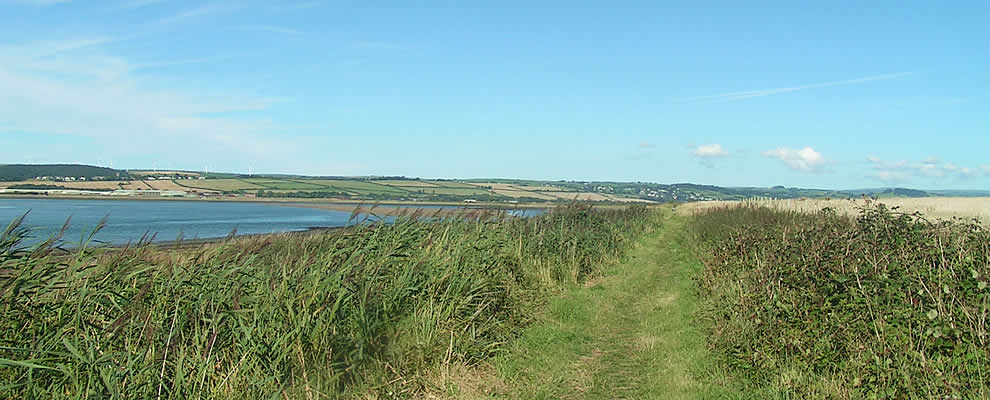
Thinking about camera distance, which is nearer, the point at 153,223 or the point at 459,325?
the point at 459,325

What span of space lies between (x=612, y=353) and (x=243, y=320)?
453 cm

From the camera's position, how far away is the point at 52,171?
94500 mm

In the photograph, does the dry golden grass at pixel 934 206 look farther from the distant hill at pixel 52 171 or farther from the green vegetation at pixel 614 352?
the distant hill at pixel 52 171

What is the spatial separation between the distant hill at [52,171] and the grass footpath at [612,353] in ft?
312

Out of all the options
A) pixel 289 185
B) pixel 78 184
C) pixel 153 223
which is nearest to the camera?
pixel 153 223

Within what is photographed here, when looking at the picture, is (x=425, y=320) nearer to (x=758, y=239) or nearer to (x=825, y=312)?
(x=825, y=312)

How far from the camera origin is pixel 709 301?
416 inches

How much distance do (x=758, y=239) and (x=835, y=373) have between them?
226 inches

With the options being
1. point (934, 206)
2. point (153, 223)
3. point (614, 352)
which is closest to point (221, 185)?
point (153, 223)

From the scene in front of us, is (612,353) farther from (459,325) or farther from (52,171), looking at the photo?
(52,171)

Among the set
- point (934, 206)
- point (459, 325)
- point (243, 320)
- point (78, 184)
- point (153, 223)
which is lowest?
point (153, 223)

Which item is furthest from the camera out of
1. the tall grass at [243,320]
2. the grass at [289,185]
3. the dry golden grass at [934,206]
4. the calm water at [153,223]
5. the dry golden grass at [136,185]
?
the grass at [289,185]

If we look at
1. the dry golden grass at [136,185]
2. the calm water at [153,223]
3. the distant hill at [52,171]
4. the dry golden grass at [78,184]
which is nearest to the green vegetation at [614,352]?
the calm water at [153,223]

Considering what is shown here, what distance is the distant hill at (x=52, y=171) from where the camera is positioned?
290 ft
